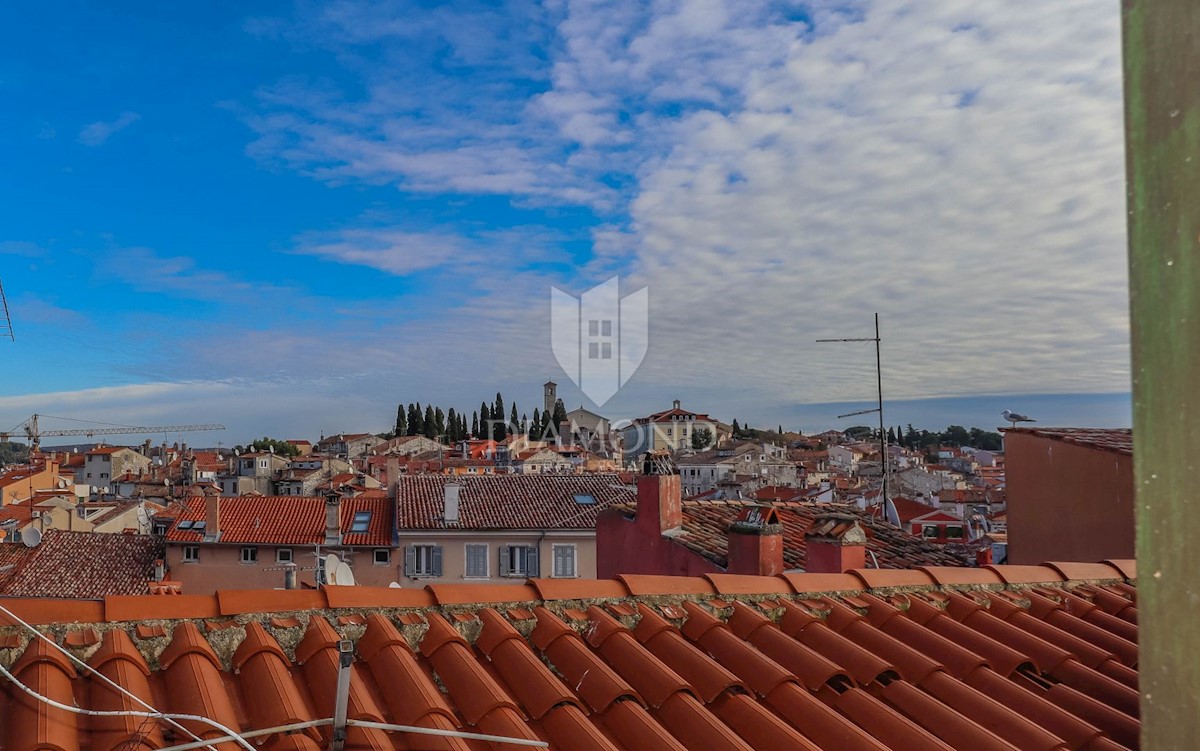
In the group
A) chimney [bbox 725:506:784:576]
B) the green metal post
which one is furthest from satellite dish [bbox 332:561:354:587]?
the green metal post

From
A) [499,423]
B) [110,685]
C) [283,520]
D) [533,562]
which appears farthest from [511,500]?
[499,423]

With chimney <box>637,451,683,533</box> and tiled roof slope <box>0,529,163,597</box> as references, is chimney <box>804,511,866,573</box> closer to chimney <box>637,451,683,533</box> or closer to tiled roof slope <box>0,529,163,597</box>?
chimney <box>637,451,683,533</box>

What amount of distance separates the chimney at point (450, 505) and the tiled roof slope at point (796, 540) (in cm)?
Result: 1410

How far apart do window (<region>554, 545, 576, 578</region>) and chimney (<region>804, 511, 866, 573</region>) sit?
1791cm

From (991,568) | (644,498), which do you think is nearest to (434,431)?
(644,498)

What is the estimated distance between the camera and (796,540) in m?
9.02

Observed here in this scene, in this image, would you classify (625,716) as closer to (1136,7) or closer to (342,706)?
(342,706)

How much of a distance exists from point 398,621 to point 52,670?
1.00 metres

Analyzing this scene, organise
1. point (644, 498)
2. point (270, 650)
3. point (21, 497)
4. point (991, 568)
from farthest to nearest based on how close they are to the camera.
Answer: point (21, 497) < point (644, 498) < point (991, 568) < point (270, 650)

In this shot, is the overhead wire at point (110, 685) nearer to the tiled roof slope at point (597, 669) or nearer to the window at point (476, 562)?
the tiled roof slope at point (597, 669)

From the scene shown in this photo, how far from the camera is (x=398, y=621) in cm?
283

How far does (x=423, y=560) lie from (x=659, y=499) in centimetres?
1657

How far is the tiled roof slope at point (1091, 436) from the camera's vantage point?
6.63 meters

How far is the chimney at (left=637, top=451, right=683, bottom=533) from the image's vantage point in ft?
29.7
